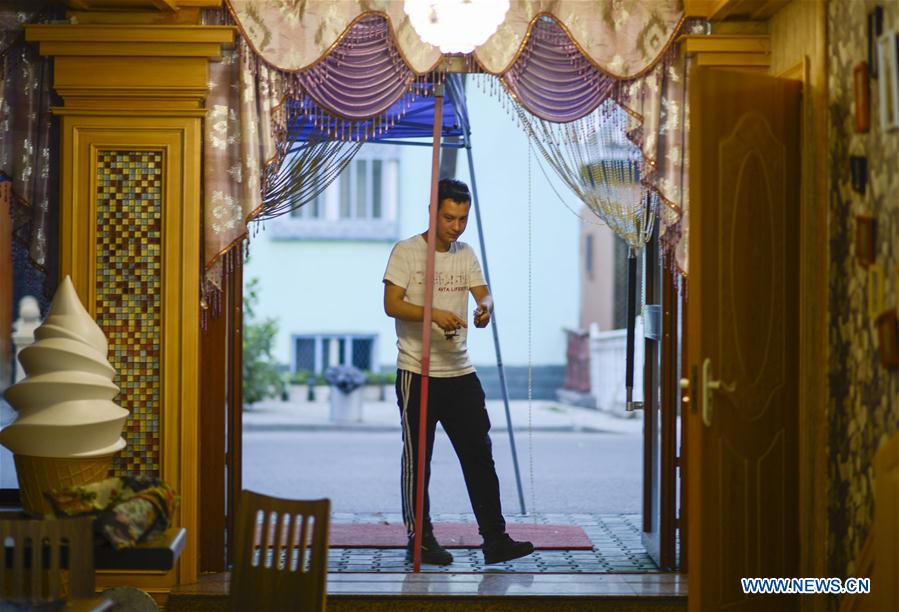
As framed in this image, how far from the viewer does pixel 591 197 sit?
437cm

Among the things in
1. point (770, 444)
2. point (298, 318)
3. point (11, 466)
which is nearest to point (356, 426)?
point (298, 318)

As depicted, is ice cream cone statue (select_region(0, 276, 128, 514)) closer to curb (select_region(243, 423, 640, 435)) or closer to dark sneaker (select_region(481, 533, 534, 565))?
dark sneaker (select_region(481, 533, 534, 565))

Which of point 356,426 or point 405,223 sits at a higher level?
point 405,223

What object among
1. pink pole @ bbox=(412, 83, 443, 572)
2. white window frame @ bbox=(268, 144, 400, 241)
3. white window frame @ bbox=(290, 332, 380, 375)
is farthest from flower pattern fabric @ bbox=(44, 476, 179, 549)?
white window frame @ bbox=(268, 144, 400, 241)

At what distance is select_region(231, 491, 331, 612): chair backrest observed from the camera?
2.53 metres

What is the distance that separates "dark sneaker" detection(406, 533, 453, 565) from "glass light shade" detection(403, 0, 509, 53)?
5.98ft

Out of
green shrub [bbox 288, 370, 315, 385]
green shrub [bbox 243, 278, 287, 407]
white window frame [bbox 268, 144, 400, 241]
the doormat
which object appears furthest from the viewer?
white window frame [bbox 268, 144, 400, 241]

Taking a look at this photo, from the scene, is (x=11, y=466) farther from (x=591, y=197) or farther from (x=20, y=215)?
(x=591, y=197)

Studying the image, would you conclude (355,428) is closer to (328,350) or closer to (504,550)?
(328,350)

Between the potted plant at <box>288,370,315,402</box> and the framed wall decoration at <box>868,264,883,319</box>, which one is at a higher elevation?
the framed wall decoration at <box>868,264,883,319</box>

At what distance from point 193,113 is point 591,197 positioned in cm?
153

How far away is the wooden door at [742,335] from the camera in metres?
Result: 3.34

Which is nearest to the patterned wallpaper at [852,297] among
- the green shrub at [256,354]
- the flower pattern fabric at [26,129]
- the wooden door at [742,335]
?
the wooden door at [742,335]

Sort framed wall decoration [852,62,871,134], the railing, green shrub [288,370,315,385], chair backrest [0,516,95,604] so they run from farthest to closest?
green shrub [288,370,315,385]
the railing
framed wall decoration [852,62,871,134]
chair backrest [0,516,95,604]
